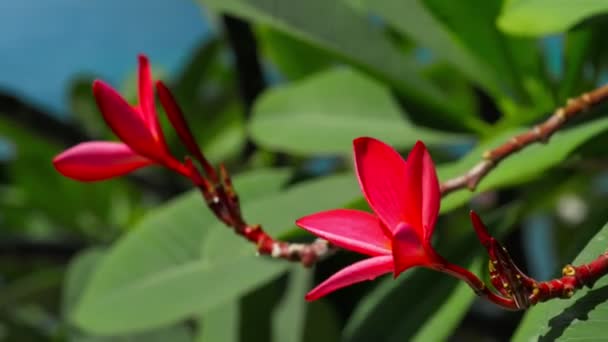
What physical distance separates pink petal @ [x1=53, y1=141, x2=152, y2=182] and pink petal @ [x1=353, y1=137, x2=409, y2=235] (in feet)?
0.49

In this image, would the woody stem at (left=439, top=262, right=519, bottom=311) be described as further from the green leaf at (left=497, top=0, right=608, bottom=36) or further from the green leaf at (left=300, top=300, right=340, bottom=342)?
the green leaf at (left=300, top=300, right=340, bottom=342)

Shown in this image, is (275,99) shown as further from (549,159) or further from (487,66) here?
(549,159)

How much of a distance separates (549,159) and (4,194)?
1.07 m

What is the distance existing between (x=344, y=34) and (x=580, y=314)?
30cm

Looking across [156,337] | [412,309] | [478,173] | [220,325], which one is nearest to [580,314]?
[478,173]

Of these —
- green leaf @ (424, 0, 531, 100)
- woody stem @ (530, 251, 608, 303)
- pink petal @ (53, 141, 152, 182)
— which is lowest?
woody stem @ (530, 251, 608, 303)

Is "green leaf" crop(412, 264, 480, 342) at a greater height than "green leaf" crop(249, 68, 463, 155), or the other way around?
"green leaf" crop(249, 68, 463, 155)

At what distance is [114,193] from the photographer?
1257 mm

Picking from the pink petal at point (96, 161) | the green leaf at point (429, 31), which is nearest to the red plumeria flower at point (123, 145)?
the pink petal at point (96, 161)

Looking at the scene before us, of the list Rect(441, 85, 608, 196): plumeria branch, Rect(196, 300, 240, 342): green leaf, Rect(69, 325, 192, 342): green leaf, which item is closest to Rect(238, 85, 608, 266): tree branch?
Rect(441, 85, 608, 196): plumeria branch

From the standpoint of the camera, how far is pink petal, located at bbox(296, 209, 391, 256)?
0.26m

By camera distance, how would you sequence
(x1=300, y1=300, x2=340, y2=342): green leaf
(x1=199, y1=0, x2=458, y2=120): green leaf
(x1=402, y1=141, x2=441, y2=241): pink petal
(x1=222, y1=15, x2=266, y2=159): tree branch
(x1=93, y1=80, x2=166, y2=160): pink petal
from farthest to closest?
(x1=222, y1=15, x2=266, y2=159): tree branch
(x1=300, y1=300, x2=340, y2=342): green leaf
(x1=199, y1=0, x2=458, y2=120): green leaf
(x1=93, y1=80, x2=166, y2=160): pink petal
(x1=402, y1=141, x2=441, y2=241): pink petal

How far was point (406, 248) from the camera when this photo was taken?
241 millimetres

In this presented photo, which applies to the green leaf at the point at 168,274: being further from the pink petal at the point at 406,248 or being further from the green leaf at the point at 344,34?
the pink petal at the point at 406,248
